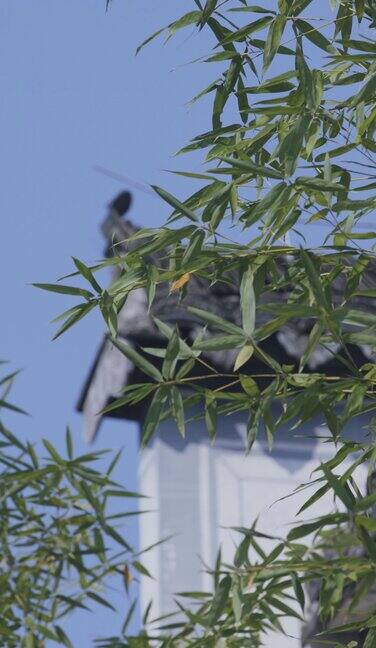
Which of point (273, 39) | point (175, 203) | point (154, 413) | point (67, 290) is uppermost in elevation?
point (273, 39)

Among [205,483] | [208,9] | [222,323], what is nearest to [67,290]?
[222,323]

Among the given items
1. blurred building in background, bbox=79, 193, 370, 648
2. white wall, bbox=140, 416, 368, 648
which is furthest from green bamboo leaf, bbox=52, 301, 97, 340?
white wall, bbox=140, 416, 368, 648

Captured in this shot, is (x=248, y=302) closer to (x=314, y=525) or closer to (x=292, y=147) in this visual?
(x=292, y=147)

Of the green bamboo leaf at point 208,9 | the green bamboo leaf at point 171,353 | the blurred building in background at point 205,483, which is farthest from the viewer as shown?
the blurred building in background at point 205,483

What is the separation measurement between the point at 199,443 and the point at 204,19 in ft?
17.4

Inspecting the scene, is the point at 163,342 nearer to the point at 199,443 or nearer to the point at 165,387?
the point at 199,443

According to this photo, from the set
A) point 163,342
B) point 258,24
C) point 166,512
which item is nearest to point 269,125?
point 258,24

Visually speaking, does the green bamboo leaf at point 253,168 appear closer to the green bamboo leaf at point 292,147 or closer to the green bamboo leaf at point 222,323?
the green bamboo leaf at point 292,147

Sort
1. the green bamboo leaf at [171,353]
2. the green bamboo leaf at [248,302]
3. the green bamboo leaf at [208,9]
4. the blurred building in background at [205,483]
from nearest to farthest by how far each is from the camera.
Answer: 1. the green bamboo leaf at [248,302]
2. the green bamboo leaf at [171,353]
3. the green bamboo leaf at [208,9]
4. the blurred building in background at [205,483]

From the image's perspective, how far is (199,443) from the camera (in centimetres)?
821

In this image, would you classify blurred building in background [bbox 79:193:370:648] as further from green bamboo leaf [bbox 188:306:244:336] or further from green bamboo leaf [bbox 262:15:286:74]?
green bamboo leaf [bbox 188:306:244:336]

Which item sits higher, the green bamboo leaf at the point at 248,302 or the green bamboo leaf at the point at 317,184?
the green bamboo leaf at the point at 317,184

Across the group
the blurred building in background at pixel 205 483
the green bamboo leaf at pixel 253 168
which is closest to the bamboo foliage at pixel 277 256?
the green bamboo leaf at pixel 253 168

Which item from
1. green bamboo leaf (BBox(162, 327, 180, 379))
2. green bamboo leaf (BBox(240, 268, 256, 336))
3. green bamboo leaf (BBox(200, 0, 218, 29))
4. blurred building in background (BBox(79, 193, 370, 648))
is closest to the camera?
green bamboo leaf (BBox(240, 268, 256, 336))
